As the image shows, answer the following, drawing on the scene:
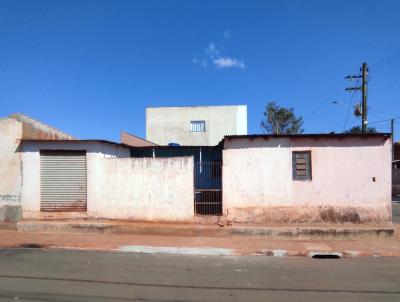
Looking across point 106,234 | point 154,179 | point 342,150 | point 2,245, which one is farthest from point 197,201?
point 2,245

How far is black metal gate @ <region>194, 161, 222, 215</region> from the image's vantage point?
1593 cm

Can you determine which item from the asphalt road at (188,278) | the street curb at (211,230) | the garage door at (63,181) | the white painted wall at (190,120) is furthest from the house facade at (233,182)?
the white painted wall at (190,120)

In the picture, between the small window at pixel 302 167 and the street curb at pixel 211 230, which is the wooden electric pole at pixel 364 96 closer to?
the small window at pixel 302 167

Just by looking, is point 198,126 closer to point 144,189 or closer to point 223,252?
point 144,189

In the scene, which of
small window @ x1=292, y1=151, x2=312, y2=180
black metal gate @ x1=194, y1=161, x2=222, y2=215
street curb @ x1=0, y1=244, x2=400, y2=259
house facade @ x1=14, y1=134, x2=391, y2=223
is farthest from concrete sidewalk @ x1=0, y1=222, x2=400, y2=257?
small window @ x1=292, y1=151, x2=312, y2=180

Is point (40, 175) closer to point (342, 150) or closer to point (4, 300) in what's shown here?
point (4, 300)

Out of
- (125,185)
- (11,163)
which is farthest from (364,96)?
(11,163)

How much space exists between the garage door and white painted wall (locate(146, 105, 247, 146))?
903 inches

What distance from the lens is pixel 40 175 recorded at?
52.2 feet

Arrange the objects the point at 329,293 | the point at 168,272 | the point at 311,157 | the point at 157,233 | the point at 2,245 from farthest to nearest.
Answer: the point at 311,157
the point at 157,233
the point at 2,245
the point at 168,272
the point at 329,293

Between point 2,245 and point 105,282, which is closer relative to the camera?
point 105,282

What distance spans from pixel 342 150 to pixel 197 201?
18.3ft

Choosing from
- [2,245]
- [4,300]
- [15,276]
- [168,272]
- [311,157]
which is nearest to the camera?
[4,300]

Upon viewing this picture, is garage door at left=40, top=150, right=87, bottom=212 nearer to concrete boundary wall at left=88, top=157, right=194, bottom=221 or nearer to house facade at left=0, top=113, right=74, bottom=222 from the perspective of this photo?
concrete boundary wall at left=88, top=157, right=194, bottom=221
